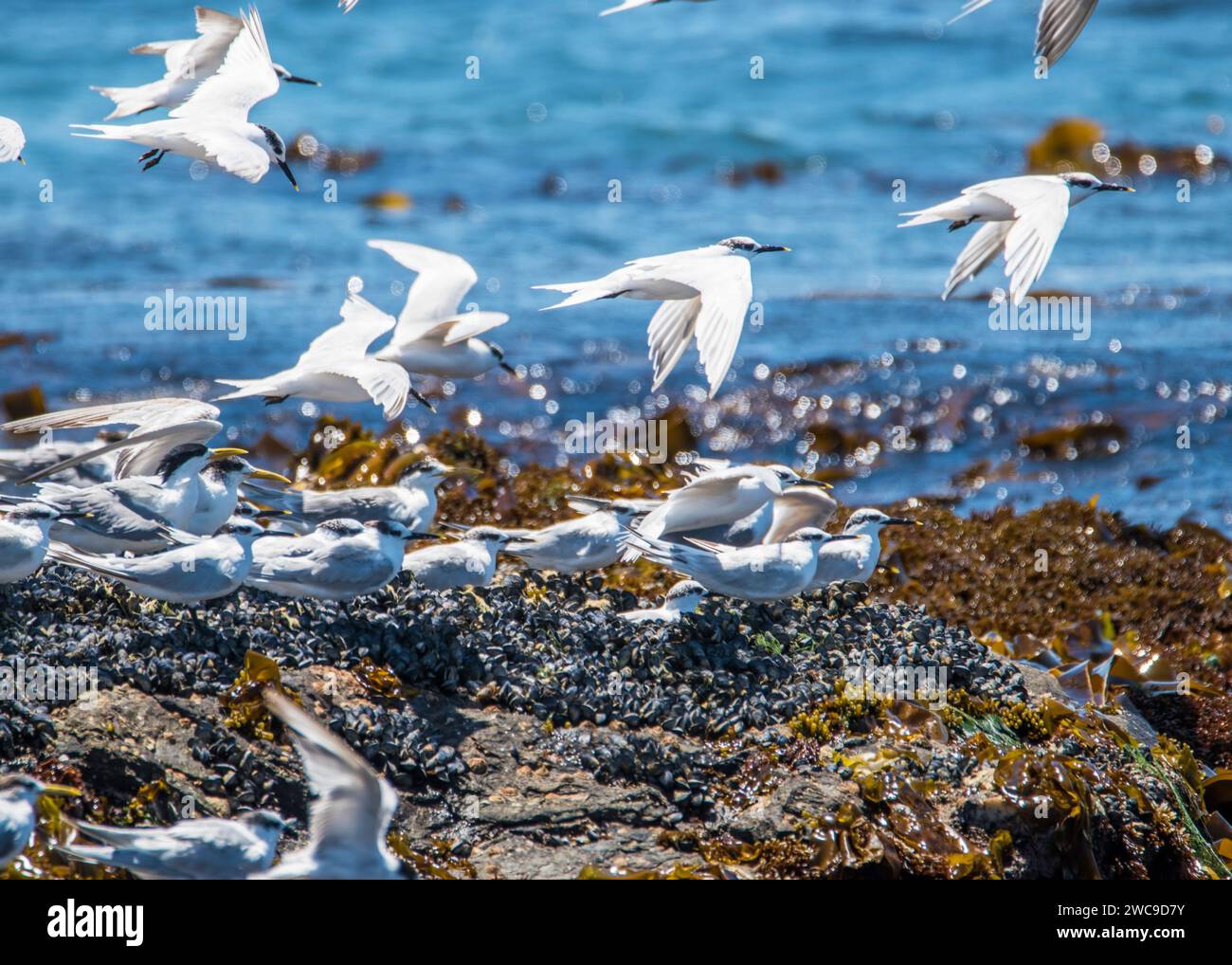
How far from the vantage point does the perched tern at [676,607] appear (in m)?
6.43

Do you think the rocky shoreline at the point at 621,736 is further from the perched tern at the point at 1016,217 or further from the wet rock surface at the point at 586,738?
the perched tern at the point at 1016,217

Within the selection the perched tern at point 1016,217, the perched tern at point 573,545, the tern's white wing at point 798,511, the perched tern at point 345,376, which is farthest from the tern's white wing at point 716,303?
the perched tern at point 345,376

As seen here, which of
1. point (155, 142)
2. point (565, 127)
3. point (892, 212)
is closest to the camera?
point (155, 142)

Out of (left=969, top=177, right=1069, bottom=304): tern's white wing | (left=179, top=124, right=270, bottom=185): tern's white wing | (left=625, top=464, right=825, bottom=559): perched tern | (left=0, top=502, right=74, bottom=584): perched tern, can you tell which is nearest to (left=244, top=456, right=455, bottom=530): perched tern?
(left=625, top=464, right=825, bottom=559): perched tern

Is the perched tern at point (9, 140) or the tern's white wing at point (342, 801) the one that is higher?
the perched tern at point (9, 140)

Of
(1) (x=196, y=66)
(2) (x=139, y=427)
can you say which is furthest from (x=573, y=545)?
(1) (x=196, y=66)

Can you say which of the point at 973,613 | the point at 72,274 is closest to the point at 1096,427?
the point at 973,613

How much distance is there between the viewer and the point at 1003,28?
2597 cm

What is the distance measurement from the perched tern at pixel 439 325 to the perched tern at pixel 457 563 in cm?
153

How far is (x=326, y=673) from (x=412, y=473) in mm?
2125

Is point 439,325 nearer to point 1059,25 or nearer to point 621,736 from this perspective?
point 621,736

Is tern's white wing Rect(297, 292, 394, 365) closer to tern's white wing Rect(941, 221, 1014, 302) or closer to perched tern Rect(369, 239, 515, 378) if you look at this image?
perched tern Rect(369, 239, 515, 378)

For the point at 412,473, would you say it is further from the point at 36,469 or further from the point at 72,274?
the point at 72,274
